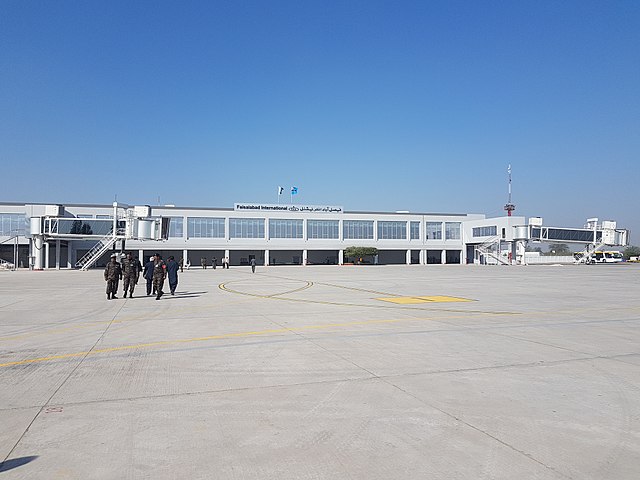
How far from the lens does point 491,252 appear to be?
8900cm

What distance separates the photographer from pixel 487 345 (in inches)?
389

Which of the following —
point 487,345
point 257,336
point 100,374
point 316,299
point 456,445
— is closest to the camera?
point 456,445

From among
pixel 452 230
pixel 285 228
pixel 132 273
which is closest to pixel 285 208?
pixel 285 228

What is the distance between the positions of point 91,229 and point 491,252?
68.0 m

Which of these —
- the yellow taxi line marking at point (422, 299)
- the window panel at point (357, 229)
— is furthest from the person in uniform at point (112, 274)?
the window panel at point (357, 229)

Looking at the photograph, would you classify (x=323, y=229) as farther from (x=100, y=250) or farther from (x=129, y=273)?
(x=129, y=273)

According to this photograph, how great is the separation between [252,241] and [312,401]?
79947mm

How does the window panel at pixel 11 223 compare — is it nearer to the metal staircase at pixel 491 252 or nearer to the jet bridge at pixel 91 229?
the jet bridge at pixel 91 229

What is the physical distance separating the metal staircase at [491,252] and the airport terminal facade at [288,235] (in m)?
0.79

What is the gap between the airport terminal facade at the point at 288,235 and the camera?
247ft

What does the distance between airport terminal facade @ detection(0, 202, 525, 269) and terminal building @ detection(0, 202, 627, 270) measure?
0.53 feet

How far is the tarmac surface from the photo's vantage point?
4.39 m

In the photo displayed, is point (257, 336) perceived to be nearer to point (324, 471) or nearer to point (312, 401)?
point (312, 401)

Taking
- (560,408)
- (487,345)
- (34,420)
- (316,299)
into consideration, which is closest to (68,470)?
(34,420)
